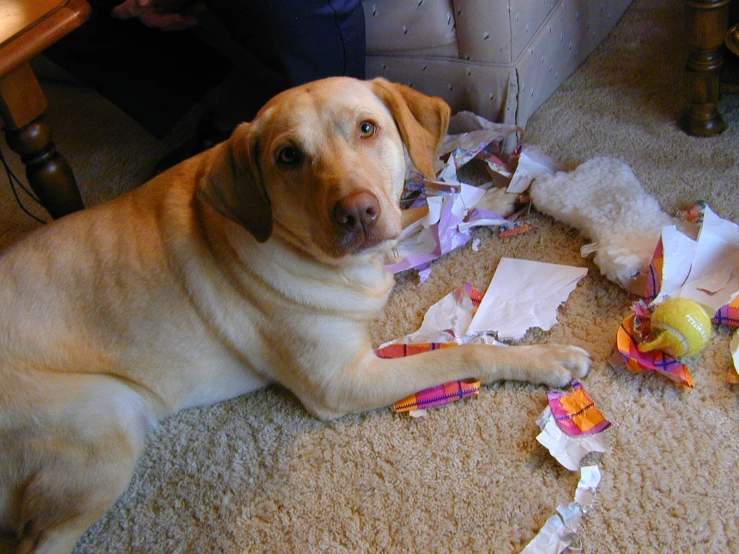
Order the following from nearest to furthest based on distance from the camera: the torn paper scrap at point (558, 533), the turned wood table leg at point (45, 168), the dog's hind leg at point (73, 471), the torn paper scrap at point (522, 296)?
the torn paper scrap at point (558, 533)
the dog's hind leg at point (73, 471)
the torn paper scrap at point (522, 296)
the turned wood table leg at point (45, 168)

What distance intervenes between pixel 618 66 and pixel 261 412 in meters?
2.25

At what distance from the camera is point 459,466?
5.49 ft

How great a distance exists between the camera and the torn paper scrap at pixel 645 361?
5.59ft

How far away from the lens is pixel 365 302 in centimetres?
189

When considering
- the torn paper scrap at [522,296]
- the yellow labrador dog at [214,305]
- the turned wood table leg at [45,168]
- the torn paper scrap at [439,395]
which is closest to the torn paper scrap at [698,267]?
the torn paper scrap at [522,296]

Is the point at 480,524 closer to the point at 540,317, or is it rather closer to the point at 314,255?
the point at 540,317

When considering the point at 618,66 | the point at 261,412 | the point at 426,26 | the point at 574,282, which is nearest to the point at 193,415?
the point at 261,412

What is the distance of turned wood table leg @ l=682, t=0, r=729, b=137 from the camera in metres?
2.16

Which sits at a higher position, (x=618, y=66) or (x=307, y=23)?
(x=307, y=23)

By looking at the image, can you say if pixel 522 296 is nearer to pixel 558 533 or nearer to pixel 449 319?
pixel 449 319

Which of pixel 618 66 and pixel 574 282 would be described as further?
pixel 618 66

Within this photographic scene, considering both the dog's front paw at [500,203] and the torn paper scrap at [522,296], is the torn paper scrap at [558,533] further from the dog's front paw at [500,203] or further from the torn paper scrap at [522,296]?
the dog's front paw at [500,203]

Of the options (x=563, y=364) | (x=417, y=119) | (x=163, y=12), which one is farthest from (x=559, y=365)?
(x=163, y=12)

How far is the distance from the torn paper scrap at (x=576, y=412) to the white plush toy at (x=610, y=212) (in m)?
0.44
